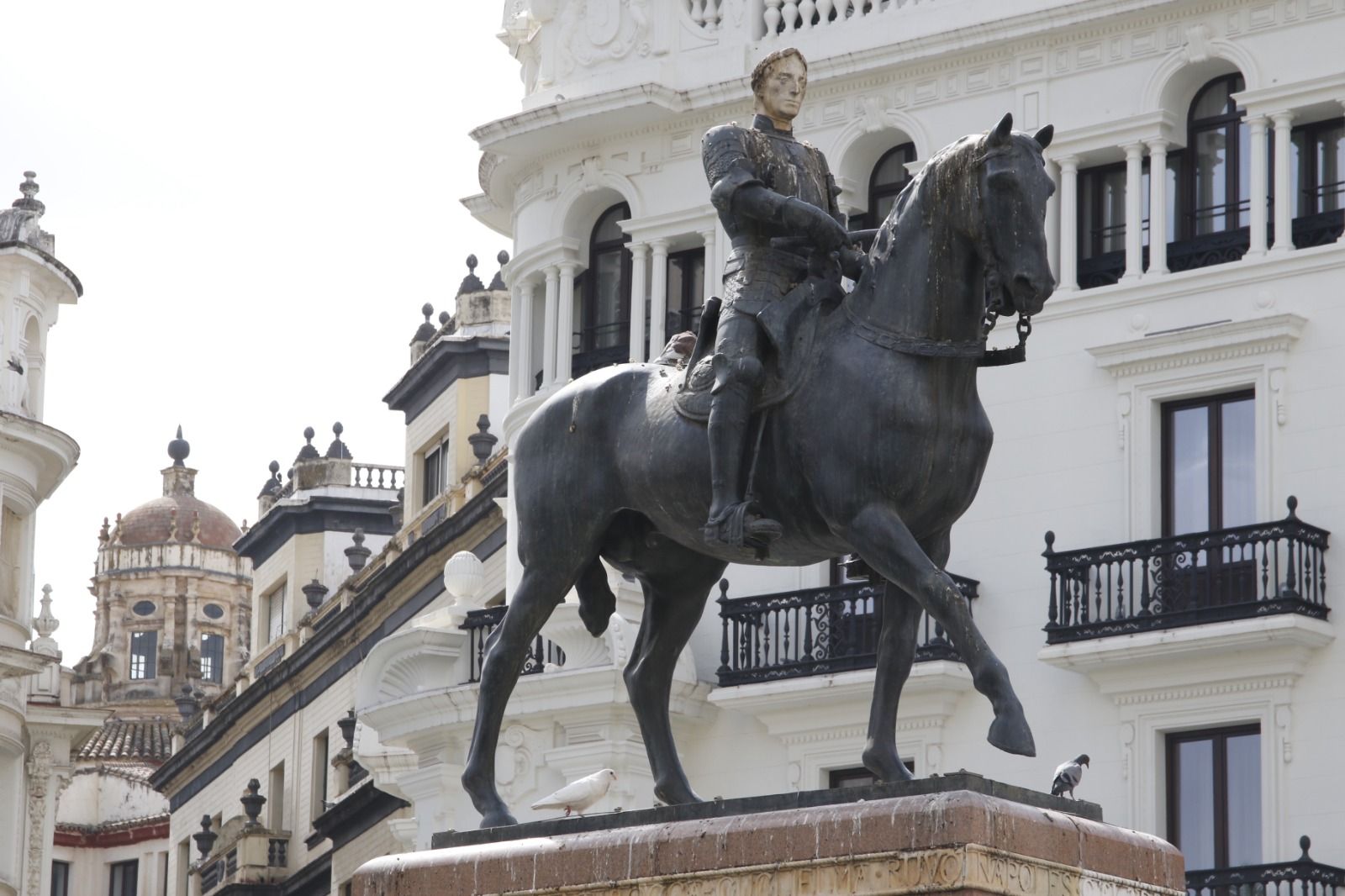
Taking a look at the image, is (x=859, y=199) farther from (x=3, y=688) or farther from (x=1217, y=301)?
(x=3, y=688)

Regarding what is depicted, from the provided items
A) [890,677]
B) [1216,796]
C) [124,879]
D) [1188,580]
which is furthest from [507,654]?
[124,879]

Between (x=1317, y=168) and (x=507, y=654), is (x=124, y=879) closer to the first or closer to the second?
(x=1317, y=168)

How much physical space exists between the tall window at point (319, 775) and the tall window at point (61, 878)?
Answer: 102 ft

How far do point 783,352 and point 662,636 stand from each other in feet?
5.70

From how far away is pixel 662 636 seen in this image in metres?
16.8

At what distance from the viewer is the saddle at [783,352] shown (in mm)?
15773

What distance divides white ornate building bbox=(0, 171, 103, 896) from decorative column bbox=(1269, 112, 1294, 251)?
27.6 meters

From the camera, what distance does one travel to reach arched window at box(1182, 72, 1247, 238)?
3394 centimetres

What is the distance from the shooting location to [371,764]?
40.3 meters

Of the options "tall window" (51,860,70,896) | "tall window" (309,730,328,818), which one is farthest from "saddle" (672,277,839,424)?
"tall window" (51,860,70,896)

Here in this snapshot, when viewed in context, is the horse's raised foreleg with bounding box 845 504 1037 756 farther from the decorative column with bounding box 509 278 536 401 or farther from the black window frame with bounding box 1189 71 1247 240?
the decorative column with bounding box 509 278 536 401

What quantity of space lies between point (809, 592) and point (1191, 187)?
5483mm

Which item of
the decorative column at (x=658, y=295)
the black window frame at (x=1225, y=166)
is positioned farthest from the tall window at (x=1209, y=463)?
the decorative column at (x=658, y=295)

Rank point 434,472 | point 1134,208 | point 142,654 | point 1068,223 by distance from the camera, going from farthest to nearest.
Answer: point 142,654 → point 434,472 → point 1068,223 → point 1134,208
